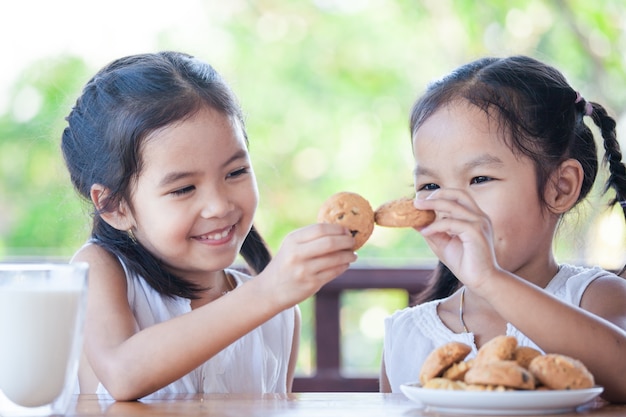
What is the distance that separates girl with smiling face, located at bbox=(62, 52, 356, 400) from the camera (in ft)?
6.05

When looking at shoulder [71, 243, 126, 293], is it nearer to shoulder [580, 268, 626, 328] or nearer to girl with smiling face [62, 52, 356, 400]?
girl with smiling face [62, 52, 356, 400]

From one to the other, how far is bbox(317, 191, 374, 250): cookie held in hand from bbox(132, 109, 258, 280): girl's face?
41 cm

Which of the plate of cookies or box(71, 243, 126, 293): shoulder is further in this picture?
box(71, 243, 126, 293): shoulder

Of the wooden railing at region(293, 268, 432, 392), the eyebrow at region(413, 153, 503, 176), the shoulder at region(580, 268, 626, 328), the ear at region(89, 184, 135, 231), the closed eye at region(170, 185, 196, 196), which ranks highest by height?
the eyebrow at region(413, 153, 503, 176)

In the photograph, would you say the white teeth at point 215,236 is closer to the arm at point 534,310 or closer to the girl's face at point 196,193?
the girl's face at point 196,193

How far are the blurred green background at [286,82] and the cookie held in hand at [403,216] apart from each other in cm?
523

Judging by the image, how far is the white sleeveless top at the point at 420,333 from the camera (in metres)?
1.93

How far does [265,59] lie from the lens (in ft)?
23.7

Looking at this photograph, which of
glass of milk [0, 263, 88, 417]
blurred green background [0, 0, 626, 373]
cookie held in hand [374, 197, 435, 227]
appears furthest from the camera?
blurred green background [0, 0, 626, 373]

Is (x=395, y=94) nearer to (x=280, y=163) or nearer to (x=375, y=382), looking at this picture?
(x=280, y=163)

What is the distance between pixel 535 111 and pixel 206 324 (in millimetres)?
853

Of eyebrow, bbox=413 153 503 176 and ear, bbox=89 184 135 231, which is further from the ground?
eyebrow, bbox=413 153 503 176

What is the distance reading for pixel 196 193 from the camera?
6.13 ft

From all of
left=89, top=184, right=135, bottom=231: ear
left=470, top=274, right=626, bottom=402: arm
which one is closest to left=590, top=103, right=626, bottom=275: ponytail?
left=470, top=274, right=626, bottom=402: arm
